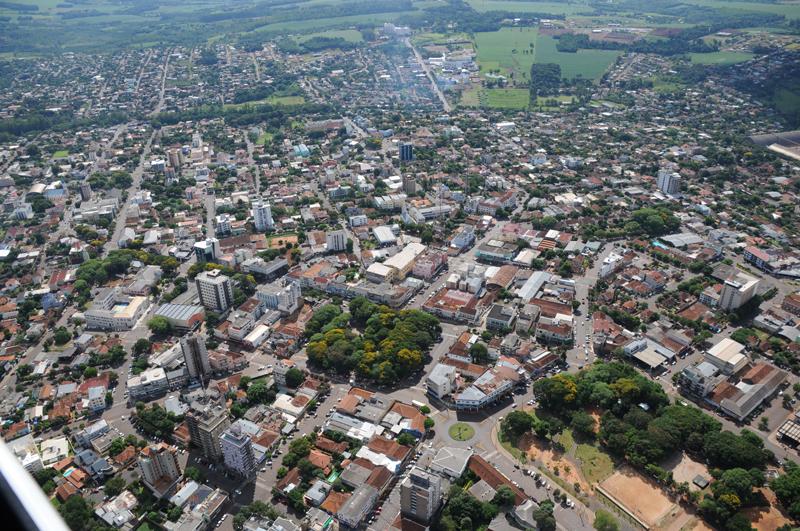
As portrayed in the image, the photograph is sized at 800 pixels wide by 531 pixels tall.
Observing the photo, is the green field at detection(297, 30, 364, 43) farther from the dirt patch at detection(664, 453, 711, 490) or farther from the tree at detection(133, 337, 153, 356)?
the dirt patch at detection(664, 453, 711, 490)

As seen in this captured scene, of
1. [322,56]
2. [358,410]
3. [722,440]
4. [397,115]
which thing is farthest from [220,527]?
[322,56]

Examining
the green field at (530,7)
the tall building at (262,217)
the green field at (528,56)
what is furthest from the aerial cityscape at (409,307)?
the green field at (530,7)

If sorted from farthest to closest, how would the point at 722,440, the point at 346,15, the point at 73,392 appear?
the point at 346,15 → the point at 73,392 → the point at 722,440

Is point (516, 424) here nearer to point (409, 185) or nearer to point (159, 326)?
point (159, 326)

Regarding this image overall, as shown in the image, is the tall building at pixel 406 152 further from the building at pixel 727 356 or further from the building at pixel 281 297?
the building at pixel 727 356

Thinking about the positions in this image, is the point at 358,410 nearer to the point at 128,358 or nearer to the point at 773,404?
the point at 128,358

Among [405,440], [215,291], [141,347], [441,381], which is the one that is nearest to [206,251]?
[215,291]
